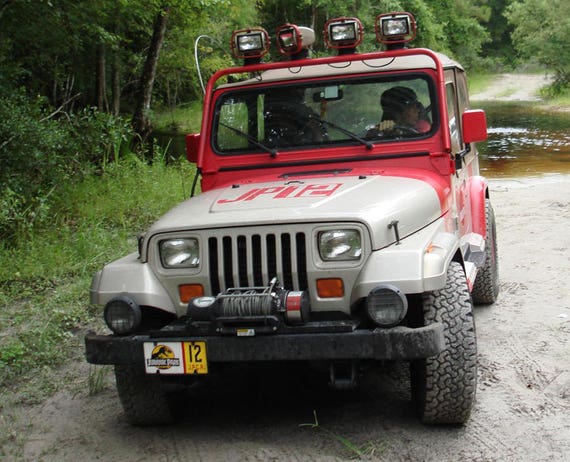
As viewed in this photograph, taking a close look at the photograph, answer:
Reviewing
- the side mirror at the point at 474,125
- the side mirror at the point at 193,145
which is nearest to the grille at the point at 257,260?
the side mirror at the point at 193,145

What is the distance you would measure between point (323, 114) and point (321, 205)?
128cm

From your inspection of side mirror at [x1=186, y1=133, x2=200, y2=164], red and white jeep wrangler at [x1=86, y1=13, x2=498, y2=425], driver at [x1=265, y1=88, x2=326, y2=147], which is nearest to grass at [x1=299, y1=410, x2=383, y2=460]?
red and white jeep wrangler at [x1=86, y1=13, x2=498, y2=425]

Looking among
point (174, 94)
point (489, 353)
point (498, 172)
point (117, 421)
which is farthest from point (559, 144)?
point (117, 421)

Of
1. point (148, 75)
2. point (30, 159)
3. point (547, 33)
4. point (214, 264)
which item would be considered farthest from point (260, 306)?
point (547, 33)

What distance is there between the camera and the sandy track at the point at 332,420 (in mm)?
3910

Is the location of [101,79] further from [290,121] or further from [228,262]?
[228,262]

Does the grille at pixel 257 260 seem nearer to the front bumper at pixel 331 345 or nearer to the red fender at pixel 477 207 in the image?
the front bumper at pixel 331 345

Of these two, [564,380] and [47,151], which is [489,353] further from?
[47,151]

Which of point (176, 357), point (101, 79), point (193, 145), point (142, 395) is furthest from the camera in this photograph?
Answer: point (101, 79)

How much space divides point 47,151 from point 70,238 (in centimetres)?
153

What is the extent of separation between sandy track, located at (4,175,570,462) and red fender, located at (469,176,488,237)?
0.75 m

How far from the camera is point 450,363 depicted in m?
3.86

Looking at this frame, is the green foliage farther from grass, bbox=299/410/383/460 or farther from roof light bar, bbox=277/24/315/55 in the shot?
grass, bbox=299/410/383/460

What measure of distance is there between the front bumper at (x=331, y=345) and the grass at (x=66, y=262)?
1.55 meters
